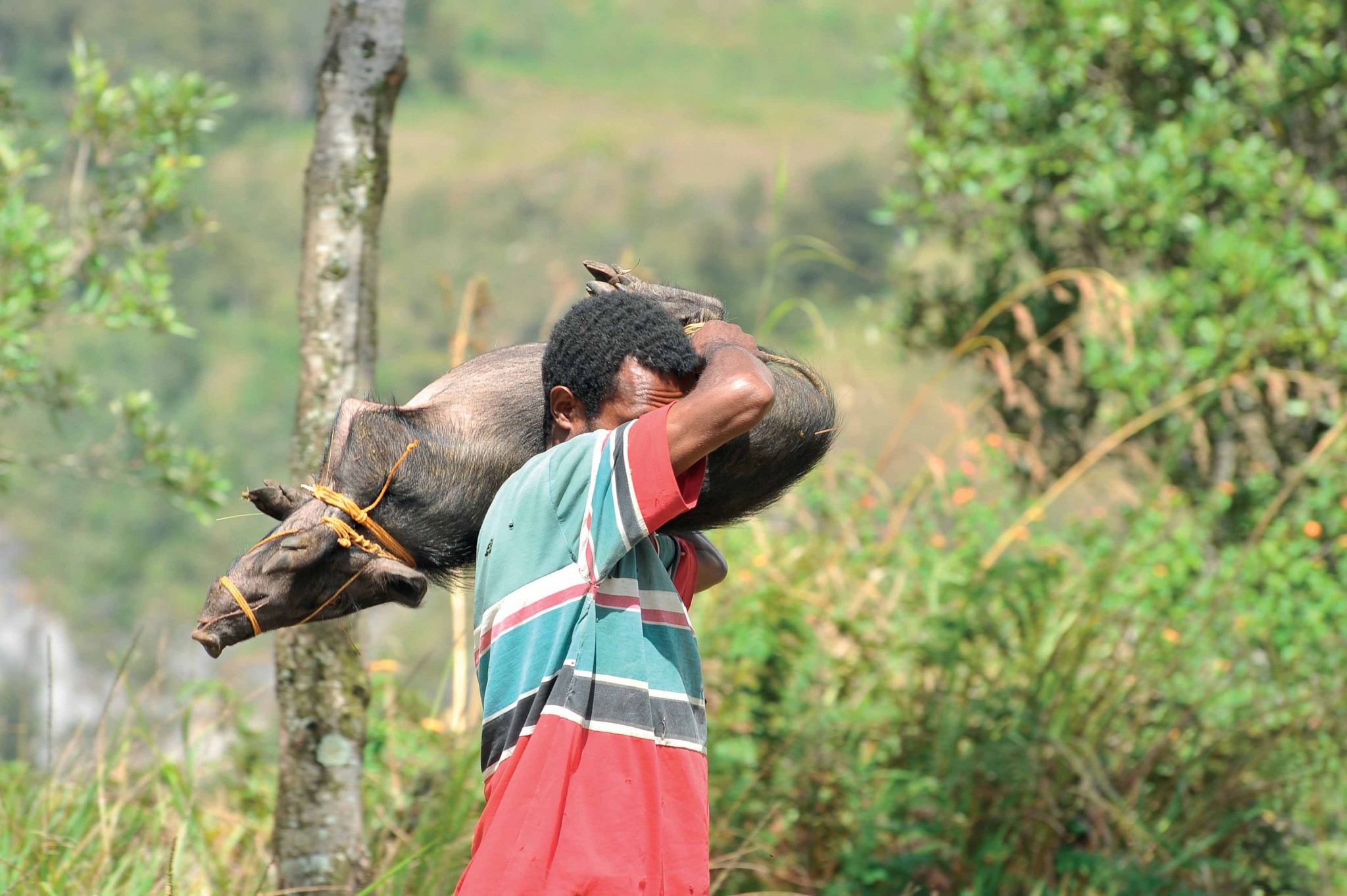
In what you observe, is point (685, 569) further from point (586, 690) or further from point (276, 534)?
point (276, 534)

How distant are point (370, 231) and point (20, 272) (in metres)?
1.95

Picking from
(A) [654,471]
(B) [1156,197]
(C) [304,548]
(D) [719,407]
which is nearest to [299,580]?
(C) [304,548]

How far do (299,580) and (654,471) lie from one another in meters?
0.55

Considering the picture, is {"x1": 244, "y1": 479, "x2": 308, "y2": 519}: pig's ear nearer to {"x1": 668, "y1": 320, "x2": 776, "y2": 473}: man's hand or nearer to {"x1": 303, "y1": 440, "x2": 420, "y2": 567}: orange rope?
{"x1": 303, "y1": 440, "x2": 420, "y2": 567}: orange rope

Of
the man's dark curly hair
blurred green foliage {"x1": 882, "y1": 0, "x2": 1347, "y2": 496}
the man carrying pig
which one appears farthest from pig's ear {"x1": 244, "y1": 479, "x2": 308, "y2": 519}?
blurred green foliage {"x1": 882, "y1": 0, "x2": 1347, "y2": 496}

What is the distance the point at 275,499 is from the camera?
6.23ft

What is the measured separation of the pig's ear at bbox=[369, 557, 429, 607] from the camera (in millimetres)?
1811

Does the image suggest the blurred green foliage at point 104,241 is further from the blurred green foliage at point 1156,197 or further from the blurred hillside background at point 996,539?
the blurred green foliage at point 1156,197

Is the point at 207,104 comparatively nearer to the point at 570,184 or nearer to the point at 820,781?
the point at 820,781

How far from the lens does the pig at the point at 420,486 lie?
1826 millimetres

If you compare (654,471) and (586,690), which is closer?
(654,471)

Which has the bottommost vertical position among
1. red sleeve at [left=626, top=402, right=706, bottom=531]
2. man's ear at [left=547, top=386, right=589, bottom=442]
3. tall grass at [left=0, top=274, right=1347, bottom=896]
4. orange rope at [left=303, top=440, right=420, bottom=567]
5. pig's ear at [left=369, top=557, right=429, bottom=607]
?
tall grass at [left=0, top=274, right=1347, bottom=896]

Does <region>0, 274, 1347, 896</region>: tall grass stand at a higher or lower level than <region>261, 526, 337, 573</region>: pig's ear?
lower

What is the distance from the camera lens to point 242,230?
4450 cm
